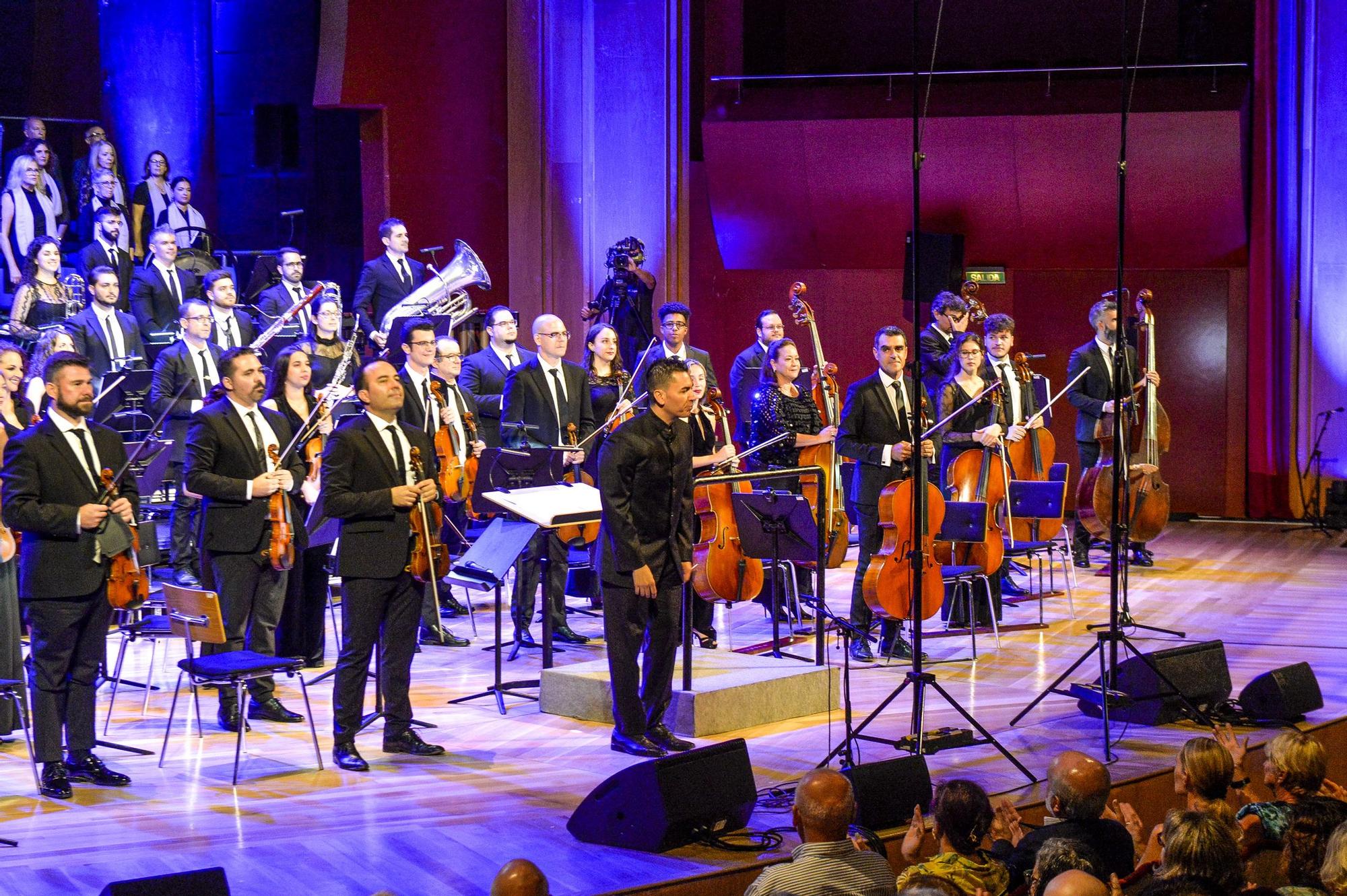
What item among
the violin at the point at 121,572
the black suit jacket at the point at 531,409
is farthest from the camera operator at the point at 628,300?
the violin at the point at 121,572

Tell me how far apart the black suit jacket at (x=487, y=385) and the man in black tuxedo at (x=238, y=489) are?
2.29 meters

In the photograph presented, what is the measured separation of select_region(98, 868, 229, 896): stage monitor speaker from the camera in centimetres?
359

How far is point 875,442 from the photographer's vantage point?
756cm

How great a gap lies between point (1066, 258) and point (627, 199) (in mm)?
3765

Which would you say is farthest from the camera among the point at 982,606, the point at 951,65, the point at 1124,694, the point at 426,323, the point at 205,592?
the point at 951,65

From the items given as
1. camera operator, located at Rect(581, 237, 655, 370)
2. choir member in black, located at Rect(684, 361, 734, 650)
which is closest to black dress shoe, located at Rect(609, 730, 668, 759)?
choir member in black, located at Rect(684, 361, 734, 650)

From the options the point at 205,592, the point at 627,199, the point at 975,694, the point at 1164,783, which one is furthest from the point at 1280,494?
the point at 205,592

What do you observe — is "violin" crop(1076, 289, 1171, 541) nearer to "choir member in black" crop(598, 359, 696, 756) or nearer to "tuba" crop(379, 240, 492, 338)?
"choir member in black" crop(598, 359, 696, 756)

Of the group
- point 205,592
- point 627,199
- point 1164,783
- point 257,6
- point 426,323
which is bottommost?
point 1164,783

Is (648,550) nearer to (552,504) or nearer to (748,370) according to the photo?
(552,504)

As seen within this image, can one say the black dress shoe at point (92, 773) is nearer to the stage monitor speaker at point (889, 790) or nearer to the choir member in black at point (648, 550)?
the choir member in black at point (648, 550)

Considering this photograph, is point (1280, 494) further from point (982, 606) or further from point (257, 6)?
point (257, 6)

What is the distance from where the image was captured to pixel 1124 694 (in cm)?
637

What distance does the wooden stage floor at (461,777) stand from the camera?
4.66 meters
